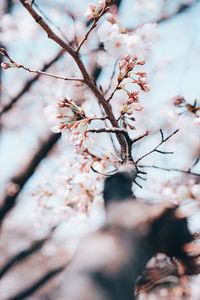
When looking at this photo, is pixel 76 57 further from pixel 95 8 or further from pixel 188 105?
pixel 188 105

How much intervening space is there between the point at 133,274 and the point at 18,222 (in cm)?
570

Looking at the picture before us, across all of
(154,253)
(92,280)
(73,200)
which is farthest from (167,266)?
(73,200)

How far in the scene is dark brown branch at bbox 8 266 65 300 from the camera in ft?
8.58

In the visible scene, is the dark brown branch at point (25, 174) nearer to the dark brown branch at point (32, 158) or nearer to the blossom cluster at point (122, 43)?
the dark brown branch at point (32, 158)

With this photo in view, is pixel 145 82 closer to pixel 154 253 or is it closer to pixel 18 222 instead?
pixel 154 253

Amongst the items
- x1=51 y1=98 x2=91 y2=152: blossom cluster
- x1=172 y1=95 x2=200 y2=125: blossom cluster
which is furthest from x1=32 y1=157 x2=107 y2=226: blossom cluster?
x1=172 y1=95 x2=200 y2=125: blossom cluster

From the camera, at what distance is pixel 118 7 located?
9.27ft

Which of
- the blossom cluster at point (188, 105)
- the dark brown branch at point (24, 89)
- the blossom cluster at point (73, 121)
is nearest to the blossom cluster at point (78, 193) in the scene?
the blossom cluster at point (73, 121)

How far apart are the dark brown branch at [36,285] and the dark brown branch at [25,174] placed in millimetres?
954

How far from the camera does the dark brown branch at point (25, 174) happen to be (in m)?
2.37

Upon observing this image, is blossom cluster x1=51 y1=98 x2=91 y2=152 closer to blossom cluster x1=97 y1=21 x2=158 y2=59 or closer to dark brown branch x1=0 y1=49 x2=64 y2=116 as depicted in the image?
blossom cluster x1=97 y1=21 x2=158 y2=59

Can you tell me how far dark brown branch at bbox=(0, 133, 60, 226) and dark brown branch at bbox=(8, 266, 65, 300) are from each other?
954 mm

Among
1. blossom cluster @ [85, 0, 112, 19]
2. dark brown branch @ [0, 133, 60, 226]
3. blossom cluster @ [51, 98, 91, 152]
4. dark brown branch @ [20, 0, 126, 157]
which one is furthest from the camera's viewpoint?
dark brown branch @ [0, 133, 60, 226]

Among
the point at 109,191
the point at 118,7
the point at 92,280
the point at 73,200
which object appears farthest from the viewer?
the point at 118,7
